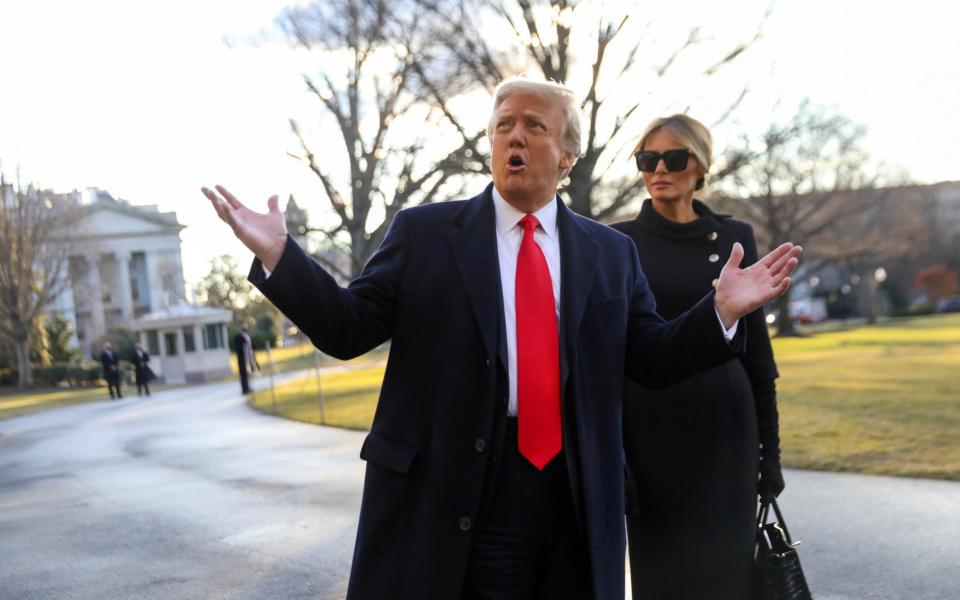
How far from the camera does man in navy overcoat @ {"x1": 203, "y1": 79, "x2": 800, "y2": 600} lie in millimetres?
2553

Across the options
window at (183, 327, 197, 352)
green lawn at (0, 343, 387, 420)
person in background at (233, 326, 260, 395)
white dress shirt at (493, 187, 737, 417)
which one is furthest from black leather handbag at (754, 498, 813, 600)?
window at (183, 327, 197, 352)

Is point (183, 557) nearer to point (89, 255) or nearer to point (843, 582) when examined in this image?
point (843, 582)

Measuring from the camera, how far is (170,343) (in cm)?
4744

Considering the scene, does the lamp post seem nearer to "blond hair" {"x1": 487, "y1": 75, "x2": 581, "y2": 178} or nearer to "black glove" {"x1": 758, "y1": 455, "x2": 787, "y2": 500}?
"black glove" {"x1": 758, "y1": 455, "x2": 787, "y2": 500}

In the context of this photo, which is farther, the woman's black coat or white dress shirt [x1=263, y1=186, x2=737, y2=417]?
the woman's black coat

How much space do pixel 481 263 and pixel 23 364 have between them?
1684 inches

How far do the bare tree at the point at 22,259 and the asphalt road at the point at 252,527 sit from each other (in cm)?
2778

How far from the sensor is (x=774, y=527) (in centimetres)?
364

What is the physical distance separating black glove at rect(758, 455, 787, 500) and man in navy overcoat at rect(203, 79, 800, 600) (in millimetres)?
1078

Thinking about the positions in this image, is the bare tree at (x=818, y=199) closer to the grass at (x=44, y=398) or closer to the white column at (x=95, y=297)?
the grass at (x=44, y=398)

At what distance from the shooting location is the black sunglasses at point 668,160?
401cm

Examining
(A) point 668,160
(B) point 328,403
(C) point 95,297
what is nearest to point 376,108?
(B) point 328,403

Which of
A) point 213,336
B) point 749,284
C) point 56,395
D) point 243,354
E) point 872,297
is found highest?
point 213,336

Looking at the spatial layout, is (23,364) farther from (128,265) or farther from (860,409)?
(128,265)
